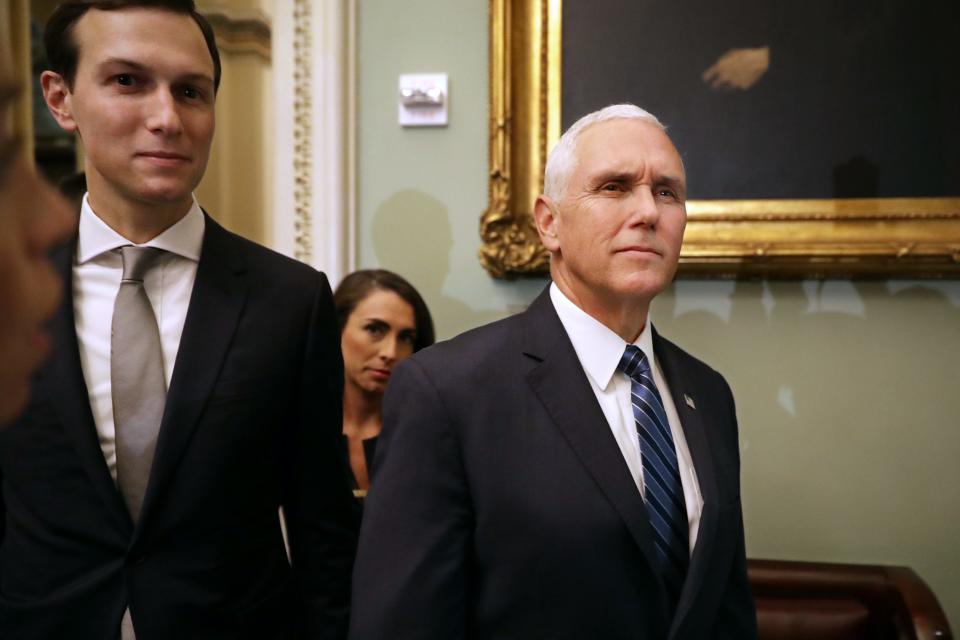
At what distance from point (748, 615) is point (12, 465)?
135 centimetres

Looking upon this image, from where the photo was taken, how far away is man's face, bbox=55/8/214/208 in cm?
135

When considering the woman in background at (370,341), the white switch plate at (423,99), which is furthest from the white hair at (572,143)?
the white switch plate at (423,99)

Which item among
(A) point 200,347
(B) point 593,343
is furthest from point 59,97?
(B) point 593,343

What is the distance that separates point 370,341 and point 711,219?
1.17 m

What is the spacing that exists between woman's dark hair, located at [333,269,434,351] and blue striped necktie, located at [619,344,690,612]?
3.77 feet

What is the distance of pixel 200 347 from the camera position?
1405 mm

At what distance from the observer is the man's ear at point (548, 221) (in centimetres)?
170

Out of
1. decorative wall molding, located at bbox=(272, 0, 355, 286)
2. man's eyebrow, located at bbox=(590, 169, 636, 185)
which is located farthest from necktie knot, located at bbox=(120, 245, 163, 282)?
decorative wall molding, located at bbox=(272, 0, 355, 286)

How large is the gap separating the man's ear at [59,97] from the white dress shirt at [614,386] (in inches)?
36.0

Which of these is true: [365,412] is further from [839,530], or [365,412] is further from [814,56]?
[814,56]

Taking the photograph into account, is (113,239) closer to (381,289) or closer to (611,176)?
(611,176)

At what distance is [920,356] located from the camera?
275cm

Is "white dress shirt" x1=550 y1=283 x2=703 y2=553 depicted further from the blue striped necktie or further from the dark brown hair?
the dark brown hair

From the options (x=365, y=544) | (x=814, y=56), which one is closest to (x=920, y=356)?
(x=814, y=56)
